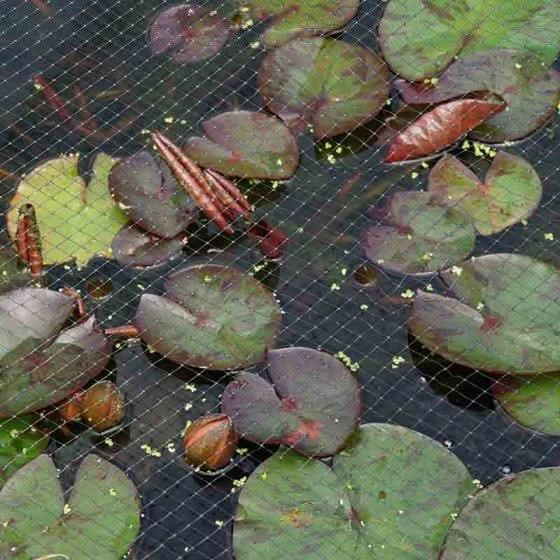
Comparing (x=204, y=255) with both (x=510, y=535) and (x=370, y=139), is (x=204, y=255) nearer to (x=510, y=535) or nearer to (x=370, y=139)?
(x=370, y=139)

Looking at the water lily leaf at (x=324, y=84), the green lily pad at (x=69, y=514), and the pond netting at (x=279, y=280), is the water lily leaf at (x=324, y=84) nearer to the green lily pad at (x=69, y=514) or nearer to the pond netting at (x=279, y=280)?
the pond netting at (x=279, y=280)

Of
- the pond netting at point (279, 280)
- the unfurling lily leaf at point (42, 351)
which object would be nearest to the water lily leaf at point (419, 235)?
the pond netting at point (279, 280)

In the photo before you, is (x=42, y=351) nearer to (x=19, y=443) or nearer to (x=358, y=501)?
(x=19, y=443)

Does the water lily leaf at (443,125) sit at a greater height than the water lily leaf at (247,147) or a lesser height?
lesser

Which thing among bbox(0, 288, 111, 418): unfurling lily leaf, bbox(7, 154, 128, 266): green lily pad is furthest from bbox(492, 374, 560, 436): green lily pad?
bbox(7, 154, 128, 266): green lily pad

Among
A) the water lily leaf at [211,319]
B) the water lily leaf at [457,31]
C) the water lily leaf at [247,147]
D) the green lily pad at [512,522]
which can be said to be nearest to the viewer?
the green lily pad at [512,522]

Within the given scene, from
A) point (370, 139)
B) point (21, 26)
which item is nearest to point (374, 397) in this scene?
point (370, 139)
